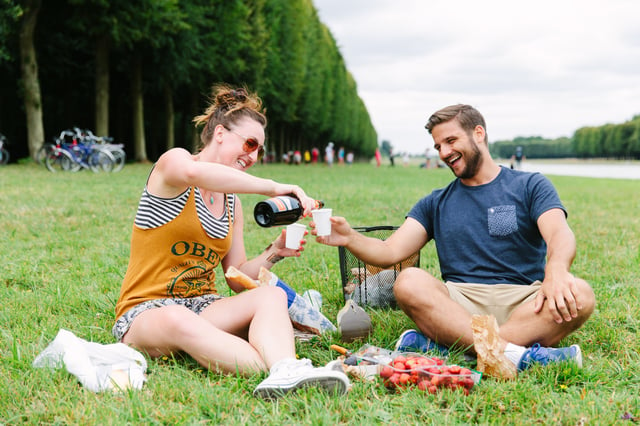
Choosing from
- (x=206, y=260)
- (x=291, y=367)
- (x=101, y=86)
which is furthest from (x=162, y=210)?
(x=101, y=86)

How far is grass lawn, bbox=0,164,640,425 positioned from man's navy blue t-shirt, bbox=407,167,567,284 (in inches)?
21.7

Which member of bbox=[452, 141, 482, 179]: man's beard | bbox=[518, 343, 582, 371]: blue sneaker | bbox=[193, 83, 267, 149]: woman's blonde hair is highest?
bbox=[193, 83, 267, 149]: woman's blonde hair

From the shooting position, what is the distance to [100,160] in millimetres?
15930

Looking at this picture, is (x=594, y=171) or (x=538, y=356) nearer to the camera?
(x=538, y=356)

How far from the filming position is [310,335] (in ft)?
11.5

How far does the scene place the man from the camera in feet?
9.74

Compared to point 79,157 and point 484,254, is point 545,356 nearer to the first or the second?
point 484,254

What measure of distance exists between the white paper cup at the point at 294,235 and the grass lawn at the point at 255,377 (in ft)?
2.01

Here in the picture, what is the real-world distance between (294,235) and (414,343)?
0.92 metres

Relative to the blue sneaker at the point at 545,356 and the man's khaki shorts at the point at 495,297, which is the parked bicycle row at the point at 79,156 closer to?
the man's khaki shorts at the point at 495,297

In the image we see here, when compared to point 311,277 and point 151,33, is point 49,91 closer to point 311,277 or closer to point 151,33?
point 151,33

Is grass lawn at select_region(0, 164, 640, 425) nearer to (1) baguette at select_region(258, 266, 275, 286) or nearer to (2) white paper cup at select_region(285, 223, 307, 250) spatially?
(1) baguette at select_region(258, 266, 275, 286)

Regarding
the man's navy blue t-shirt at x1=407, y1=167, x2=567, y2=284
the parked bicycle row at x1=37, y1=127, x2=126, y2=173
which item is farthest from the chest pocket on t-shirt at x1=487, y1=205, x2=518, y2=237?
the parked bicycle row at x1=37, y1=127, x2=126, y2=173

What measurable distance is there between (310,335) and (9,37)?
688 inches
